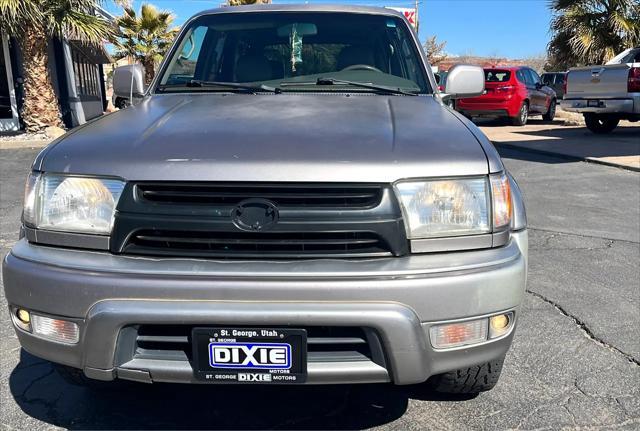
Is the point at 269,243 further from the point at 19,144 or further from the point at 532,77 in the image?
the point at 532,77

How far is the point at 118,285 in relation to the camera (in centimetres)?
190

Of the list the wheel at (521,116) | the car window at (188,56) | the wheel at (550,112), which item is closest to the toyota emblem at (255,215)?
the car window at (188,56)

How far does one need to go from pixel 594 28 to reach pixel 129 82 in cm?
1787

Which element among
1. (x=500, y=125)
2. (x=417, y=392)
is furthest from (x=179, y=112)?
(x=500, y=125)

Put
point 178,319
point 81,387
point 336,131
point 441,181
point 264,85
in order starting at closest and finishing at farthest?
1. point 178,319
2. point 441,181
3. point 336,131
4. point 81,387
5. point 264,85

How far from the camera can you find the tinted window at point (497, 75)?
15.6 m

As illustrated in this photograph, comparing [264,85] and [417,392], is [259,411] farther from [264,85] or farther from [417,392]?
[264,85]

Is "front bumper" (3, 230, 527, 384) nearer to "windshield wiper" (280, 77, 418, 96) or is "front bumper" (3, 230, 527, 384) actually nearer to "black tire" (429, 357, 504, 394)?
"black tire" (429, 357, 504, 394)

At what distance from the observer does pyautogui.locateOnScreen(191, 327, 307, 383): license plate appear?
1919 mm

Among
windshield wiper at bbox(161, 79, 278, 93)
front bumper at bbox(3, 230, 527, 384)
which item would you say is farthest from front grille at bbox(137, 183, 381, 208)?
windshield wiper at bbox(161, 79, 278, 93)

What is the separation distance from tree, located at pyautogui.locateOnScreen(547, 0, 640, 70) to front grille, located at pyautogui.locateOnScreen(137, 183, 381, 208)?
59.9ft

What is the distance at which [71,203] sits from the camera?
6.88ft

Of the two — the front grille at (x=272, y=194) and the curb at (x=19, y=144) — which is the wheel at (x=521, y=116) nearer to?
the curb at (x=19, y=144)

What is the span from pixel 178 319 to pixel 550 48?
66.3 ft
